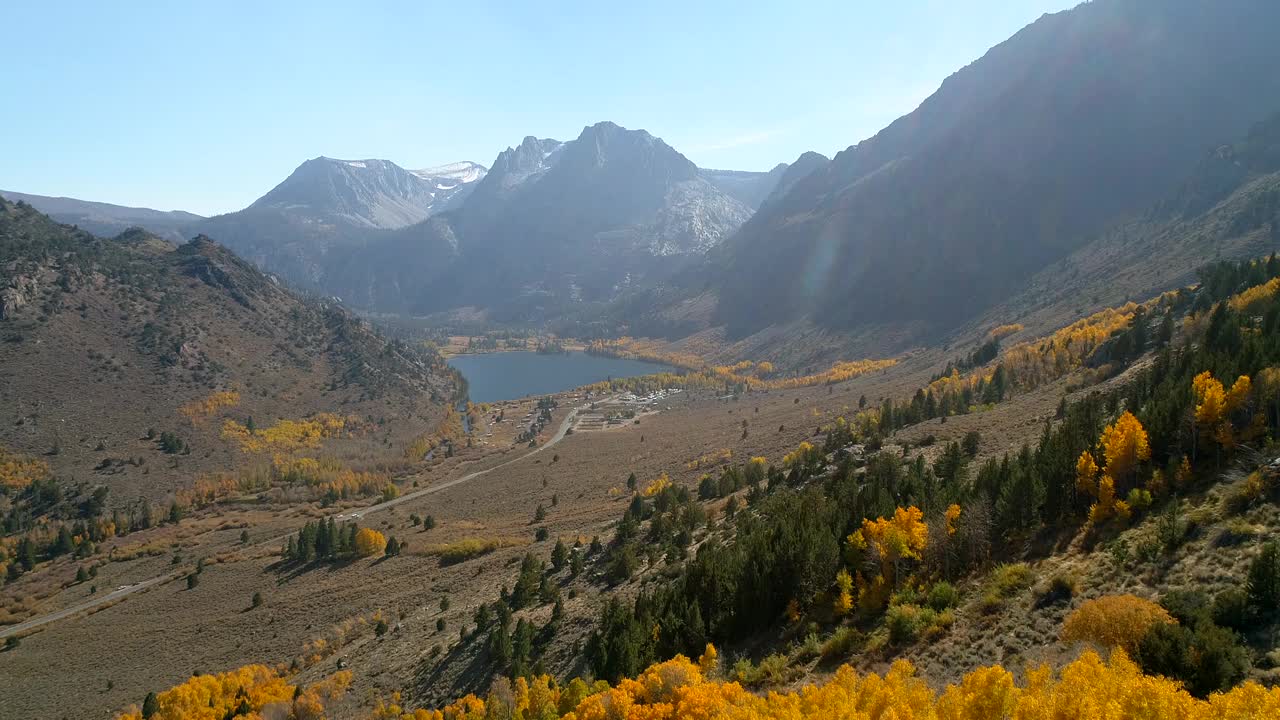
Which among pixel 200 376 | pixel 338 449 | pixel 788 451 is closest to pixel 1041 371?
pixel 788 451

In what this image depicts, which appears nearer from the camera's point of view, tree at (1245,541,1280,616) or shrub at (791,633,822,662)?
tree at (1245,541,1280,616)

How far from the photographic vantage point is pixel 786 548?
135 feet

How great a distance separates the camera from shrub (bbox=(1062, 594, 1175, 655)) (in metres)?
22.1

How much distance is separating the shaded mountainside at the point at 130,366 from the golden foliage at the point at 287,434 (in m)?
3.67

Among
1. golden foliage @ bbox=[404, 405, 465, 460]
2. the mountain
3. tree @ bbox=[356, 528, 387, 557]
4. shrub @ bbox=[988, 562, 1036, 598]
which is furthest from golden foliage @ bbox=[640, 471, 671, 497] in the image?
the mountain

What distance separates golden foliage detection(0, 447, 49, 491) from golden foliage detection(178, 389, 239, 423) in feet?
94.1

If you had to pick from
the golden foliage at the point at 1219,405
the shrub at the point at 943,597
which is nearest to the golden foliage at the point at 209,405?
the shrub at the point at 943,597

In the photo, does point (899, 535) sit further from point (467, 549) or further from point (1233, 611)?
point (467, 549)

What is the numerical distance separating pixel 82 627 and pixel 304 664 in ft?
135

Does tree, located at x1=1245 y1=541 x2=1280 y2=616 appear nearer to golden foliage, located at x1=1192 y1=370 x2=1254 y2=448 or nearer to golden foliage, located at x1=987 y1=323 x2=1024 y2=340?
golden foliage, located at x1=1192 y1=370 x2=1254 y2=448

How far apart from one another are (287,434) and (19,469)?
4837 cm

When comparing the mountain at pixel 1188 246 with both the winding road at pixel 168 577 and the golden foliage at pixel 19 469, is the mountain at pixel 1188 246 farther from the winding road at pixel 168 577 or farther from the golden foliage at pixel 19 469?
the golden foliage at pixel 19 469

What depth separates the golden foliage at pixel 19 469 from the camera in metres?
115

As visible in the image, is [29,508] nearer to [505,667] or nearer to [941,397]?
[505,667]
